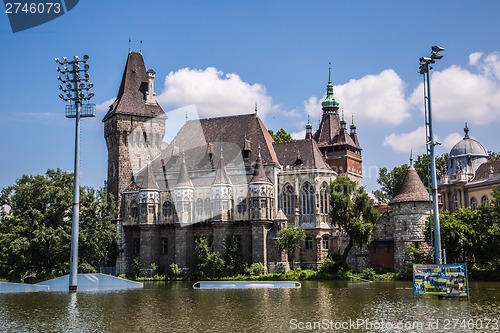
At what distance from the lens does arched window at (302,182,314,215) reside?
225ft

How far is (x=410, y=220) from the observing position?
2293 inches

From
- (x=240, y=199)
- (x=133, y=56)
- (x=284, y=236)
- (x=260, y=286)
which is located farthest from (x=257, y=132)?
(x=260, y=286)

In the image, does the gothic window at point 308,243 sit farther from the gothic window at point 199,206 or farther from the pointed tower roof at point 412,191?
the gothic window at point 199,206

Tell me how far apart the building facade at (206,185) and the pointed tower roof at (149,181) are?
0.41 ft

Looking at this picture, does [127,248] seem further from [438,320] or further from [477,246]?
[438,320]

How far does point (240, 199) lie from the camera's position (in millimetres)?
67812

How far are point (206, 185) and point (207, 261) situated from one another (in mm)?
9025

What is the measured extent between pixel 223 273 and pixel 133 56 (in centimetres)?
2979

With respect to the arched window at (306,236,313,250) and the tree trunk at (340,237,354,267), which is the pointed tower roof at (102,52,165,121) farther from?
the tree trunk at (340,237,354,267)

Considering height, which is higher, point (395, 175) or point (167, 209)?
point (395, 175)

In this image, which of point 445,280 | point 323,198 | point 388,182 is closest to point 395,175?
point 388,182

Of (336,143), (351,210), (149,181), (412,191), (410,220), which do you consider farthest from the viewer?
(336,143)

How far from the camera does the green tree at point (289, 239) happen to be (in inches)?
2481

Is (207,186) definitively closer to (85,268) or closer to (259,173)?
(259,173)
